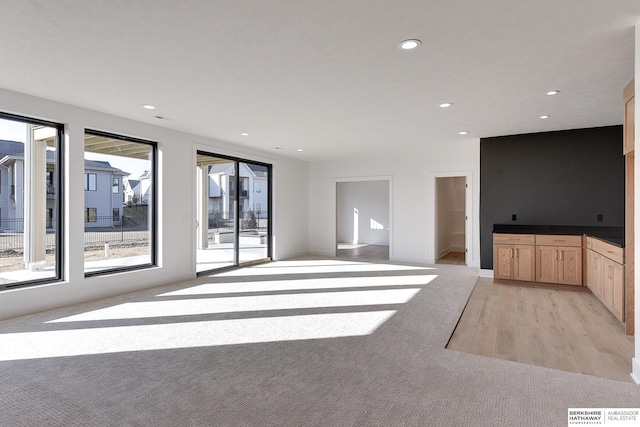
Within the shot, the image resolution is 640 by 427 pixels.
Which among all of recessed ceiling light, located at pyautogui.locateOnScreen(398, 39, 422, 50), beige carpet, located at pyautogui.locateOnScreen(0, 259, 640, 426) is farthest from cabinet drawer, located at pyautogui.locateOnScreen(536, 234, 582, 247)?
recessed ceiling light, located at pyautogui.locateOnScreen(398, 39, 422, 50)

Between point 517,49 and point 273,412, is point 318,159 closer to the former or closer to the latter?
point 517,49

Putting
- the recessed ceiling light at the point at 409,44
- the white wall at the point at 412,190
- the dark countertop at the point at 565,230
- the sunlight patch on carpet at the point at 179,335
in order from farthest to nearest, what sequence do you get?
the white wall at the point at 412,190 < the dark countertop at the point at 565,230 < the sunlight patch on carpet at the point at 179,335 < the recessed ceiling light at the point at 409,44

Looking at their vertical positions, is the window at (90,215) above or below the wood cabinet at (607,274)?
above

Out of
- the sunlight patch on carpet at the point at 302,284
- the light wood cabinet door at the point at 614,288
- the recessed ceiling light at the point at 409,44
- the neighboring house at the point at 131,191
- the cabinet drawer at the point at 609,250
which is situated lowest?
the sunlight patch on carpet at the point at 302,284

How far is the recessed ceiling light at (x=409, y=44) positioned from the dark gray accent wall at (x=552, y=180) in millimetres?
4254

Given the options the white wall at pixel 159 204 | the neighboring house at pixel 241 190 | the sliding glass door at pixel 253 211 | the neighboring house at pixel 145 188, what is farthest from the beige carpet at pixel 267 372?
the sliding glass door at pixel 253 211

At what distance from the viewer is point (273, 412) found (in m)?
2.13

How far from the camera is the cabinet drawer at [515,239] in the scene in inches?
221

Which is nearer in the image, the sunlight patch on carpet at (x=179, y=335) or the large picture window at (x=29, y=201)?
the sunlight patch on carpet at (x=179, y=335)

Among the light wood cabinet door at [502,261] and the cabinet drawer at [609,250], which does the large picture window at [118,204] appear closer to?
the light wood cabinet door at [502,261]

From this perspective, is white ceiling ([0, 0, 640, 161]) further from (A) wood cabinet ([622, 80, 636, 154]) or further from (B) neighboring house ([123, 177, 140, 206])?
(B) neighboring house ([123, 177, 140, 206])

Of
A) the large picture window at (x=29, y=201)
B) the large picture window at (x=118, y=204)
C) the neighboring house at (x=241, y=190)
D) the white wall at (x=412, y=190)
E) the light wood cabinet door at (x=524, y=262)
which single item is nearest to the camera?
the large picture window at (x=29, y=201)

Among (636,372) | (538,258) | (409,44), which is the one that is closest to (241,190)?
(409,44)

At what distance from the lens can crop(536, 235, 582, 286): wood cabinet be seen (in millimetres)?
5301
